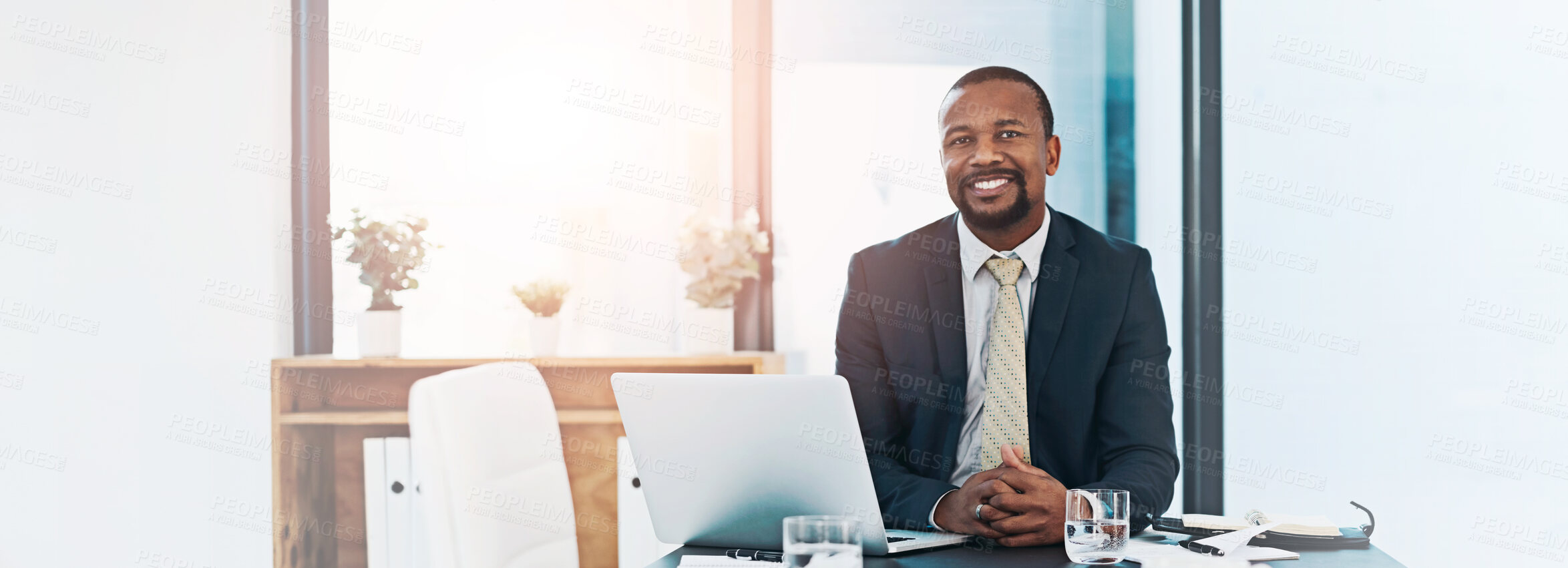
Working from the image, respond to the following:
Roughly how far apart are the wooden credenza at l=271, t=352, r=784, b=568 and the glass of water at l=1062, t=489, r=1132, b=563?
1403 mm

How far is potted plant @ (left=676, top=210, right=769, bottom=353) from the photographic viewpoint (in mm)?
2818

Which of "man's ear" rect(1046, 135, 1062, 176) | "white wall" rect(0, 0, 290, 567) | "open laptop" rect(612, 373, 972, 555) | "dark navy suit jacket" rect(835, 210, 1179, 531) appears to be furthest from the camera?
"white wall" rect(0, 0, 290, 567)

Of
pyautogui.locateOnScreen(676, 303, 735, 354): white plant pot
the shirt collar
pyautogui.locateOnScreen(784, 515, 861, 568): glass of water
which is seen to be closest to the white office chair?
pyautogui.locateOnScreen(784, 515, 861, 568): glass of water

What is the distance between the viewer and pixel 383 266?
2.86 metres

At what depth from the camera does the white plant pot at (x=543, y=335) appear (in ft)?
9.33

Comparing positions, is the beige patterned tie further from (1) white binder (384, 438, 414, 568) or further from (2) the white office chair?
(1) white binder (384, 438, 414, 568)

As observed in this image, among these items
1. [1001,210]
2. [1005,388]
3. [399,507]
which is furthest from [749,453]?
[399,507]

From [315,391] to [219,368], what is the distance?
0.40 m

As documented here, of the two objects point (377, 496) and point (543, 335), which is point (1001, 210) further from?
point (377, 496)

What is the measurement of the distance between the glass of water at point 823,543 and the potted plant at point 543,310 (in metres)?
1.81

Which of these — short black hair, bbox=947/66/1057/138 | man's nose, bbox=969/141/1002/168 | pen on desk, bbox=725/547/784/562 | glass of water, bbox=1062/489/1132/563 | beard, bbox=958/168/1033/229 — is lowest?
pen on desk, bbox=725/547/784/562

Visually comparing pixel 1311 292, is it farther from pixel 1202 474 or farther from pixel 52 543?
pixel 52 543

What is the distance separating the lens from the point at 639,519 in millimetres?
2727

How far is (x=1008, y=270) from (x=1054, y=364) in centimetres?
20
